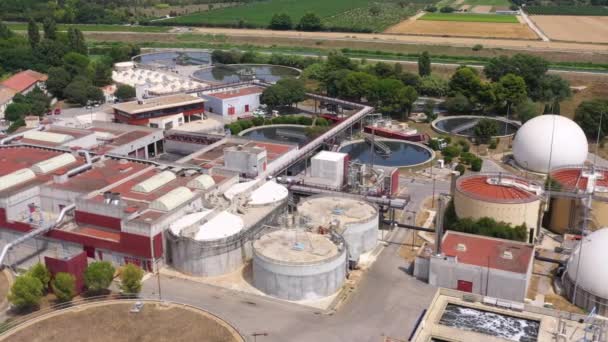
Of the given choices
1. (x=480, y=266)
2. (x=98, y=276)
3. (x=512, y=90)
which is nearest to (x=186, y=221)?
(x=98, y=276)

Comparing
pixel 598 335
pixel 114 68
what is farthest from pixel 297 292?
pixel 114 68

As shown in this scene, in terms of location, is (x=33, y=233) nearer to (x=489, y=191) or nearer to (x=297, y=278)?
(x=297, y=278)

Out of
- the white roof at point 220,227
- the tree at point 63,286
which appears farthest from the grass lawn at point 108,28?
the tree at point 63,286

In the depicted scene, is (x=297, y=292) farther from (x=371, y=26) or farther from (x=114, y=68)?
(x=371, y=26)

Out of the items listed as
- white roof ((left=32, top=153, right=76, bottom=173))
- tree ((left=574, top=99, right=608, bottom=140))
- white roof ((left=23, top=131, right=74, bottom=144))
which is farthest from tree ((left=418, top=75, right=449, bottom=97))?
white roof ((left=32, top=153, right=76, bottom=173))

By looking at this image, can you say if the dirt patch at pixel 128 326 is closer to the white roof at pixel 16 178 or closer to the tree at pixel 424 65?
the white roof at pixel 16 178
